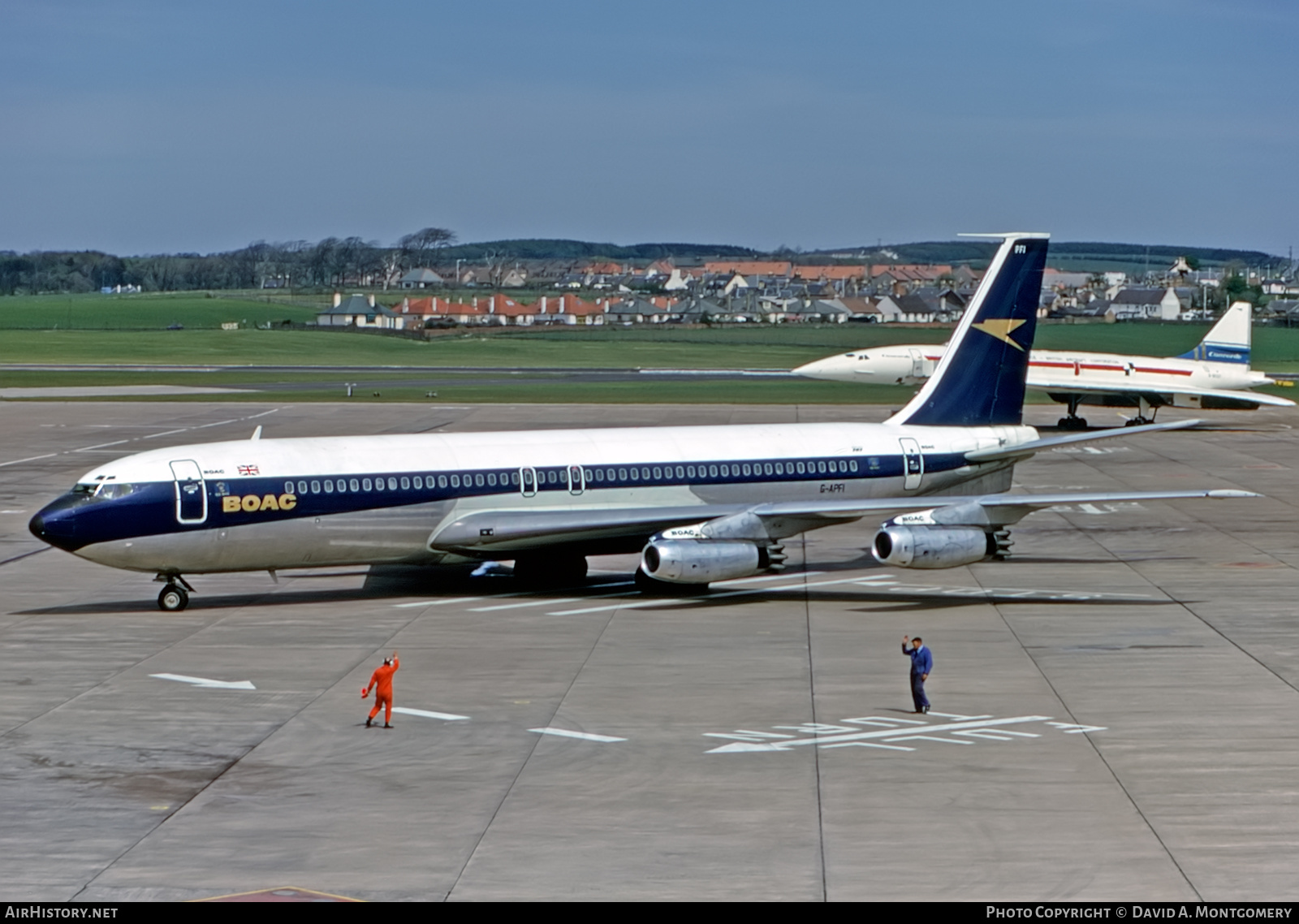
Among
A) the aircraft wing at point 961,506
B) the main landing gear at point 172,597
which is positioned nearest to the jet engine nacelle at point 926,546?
the aircraft wing at point 961,506

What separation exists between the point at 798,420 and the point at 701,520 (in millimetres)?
54450

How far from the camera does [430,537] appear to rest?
38219 mm

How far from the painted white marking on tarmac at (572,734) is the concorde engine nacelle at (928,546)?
13037mm

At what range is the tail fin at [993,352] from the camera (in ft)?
146

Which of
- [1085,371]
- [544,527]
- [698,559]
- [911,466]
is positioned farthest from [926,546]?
[1085,371]

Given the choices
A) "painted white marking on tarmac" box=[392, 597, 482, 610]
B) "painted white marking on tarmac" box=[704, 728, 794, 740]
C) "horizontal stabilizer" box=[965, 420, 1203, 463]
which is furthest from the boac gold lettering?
"horizontal stabilizer" box=[965, 420, 1203, 463]

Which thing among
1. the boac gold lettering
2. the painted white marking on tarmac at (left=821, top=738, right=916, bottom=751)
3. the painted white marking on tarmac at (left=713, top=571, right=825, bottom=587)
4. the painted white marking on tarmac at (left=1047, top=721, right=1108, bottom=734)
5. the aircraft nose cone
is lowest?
the painted white marking on tarmac at (left=713, top=571, right=825, bottom=587)

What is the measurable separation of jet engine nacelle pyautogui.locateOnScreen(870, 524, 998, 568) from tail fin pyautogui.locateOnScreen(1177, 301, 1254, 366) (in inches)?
2408

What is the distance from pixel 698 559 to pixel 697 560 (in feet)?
0.13

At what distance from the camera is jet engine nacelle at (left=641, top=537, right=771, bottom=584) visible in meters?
37.0

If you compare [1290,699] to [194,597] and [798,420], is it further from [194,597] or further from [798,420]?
[798,420]

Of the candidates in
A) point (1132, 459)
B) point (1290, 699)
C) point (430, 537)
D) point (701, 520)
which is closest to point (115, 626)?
point (430, 537)

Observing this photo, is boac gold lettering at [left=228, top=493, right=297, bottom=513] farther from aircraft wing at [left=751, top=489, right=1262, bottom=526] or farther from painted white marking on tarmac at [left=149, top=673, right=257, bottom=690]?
aircraft wing at [left=751, top=489, right=1262, bottom=526]

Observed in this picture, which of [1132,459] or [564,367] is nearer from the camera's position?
[1132,459]
